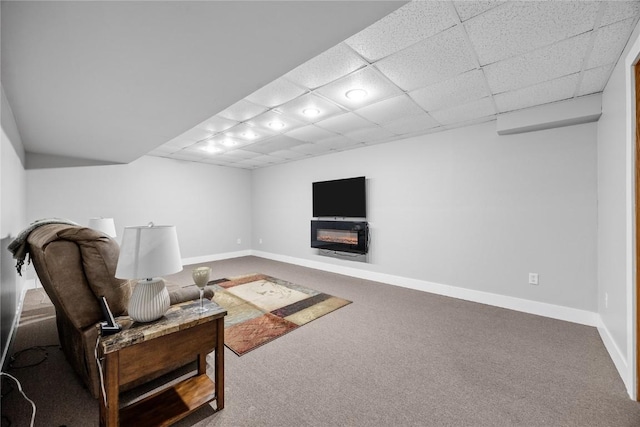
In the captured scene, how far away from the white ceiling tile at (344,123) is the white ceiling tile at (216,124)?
4.02ft

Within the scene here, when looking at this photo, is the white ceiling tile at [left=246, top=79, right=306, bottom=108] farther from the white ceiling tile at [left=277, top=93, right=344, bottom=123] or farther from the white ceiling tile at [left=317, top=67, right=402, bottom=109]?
the white ceiling tile at [left=317, top=67, right=402, bottom=109]

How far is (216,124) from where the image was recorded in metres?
3.63

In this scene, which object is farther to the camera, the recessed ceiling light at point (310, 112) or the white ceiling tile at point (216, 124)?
the white ceiling tile at point (216, 124)

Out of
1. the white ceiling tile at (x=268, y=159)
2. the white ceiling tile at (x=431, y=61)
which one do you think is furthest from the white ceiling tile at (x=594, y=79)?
the white ceiling tile at (x=268, y=159)

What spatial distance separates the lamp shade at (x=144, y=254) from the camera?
55.0 inches

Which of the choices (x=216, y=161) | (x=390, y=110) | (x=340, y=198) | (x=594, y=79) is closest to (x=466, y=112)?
(x=390, y=110)

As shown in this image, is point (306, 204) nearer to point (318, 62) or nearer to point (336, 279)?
point (336, 279)

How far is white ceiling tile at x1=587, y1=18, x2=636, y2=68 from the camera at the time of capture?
175 cm

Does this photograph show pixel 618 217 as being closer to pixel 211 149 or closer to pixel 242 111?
pixel 242 111

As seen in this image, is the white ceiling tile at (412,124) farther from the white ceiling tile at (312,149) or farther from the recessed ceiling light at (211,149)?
the recessed ceiling light at (211,149)

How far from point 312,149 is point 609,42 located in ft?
13.0

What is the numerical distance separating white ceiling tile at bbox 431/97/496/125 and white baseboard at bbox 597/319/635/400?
253 centimetres

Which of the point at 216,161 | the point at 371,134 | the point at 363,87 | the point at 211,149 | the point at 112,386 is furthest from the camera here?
the point at 216,161

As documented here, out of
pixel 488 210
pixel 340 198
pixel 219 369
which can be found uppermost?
pixel 340 198
